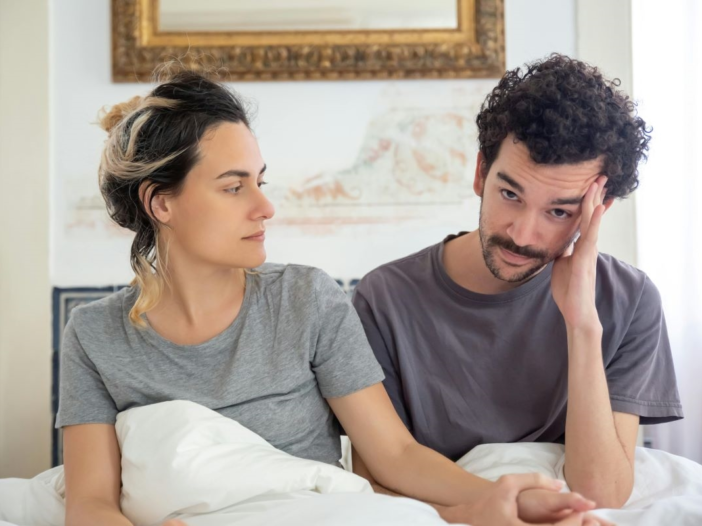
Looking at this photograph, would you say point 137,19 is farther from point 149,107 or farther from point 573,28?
point 573,28

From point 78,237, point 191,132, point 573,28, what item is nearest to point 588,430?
point 191,132

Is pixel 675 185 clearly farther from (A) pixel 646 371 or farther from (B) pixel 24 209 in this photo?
(B) pixel 24 209

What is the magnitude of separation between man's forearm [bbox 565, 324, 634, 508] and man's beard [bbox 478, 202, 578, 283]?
0.46ft

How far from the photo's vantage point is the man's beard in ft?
4.58

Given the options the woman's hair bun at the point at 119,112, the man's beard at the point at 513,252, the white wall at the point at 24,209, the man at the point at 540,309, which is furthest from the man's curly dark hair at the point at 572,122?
the white wall at the point at 24,209

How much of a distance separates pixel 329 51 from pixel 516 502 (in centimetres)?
162

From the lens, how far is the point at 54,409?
2.41 meters

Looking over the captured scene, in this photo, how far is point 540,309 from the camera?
1.52m

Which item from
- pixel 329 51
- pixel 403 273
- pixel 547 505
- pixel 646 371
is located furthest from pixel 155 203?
pixel 329 51

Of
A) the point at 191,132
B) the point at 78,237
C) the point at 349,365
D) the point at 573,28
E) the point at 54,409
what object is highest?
the point at 573,28

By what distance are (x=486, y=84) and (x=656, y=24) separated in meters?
0.55

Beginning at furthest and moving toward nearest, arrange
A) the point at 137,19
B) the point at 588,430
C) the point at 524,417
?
the point at 137,19 < the point at 524,417 < the point at 588,430

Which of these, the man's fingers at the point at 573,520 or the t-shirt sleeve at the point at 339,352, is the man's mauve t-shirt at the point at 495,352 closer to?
the t-shirt sleeve at the point at 339,352

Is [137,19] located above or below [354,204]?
above
